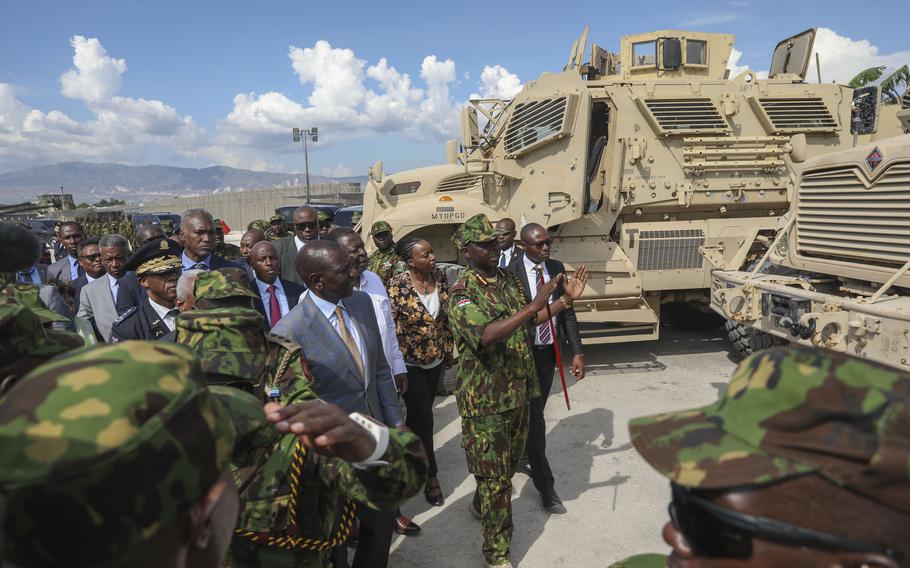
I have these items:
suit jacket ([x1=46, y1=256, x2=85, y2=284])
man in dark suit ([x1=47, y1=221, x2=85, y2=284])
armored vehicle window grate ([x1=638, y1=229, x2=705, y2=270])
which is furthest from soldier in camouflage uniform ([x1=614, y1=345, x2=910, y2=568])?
suit jacket ([x1=46, y1=256, x2=85, y2=284])

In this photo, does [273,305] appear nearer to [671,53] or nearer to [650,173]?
[650,173]

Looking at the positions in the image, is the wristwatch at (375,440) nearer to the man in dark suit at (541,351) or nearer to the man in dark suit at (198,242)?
the man in dark suit at (541,351)

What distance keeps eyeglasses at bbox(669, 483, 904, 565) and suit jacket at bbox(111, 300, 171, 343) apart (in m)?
2.67

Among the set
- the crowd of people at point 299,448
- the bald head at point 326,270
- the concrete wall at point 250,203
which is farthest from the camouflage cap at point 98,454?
the concrete wall at point 250,203

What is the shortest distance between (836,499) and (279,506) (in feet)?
4.06

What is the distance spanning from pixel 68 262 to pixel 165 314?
12.9ft

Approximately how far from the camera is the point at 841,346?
13.0 feet

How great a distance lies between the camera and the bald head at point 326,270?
8.14 ft

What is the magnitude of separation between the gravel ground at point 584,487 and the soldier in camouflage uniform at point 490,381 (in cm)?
40

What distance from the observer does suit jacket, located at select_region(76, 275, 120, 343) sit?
3.90m

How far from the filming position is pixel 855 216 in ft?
14.4

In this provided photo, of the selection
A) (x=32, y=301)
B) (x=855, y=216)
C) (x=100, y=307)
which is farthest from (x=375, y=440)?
(x=855, y=216)

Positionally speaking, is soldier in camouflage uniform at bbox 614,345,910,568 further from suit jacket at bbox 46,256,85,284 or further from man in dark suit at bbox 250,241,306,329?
suit jacket at bbox 46,256,85,284

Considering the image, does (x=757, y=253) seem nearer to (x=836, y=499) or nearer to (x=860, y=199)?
(x=860, y=199)
